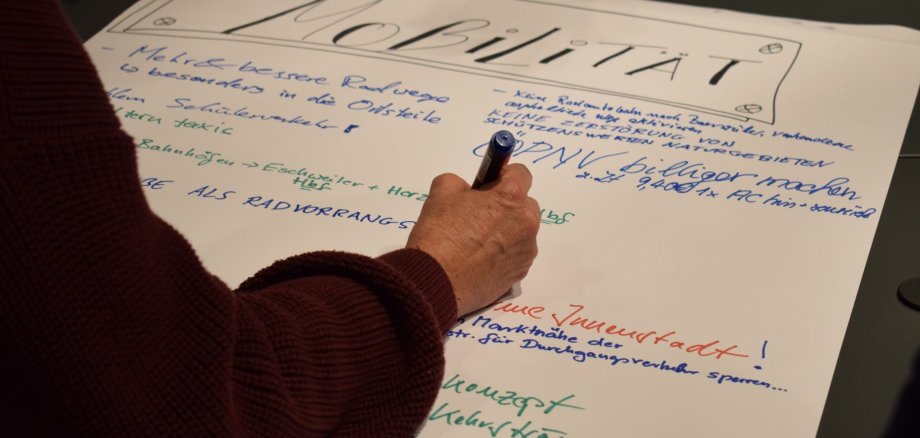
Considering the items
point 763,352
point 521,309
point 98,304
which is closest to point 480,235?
point 521,309

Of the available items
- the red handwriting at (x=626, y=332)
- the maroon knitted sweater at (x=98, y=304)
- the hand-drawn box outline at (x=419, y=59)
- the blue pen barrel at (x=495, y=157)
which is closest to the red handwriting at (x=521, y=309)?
the red handwriting at (x=626, y=332)

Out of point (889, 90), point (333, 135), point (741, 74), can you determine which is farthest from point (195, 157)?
point (889, 90)

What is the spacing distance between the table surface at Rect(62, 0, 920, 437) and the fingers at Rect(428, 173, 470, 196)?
36 cm

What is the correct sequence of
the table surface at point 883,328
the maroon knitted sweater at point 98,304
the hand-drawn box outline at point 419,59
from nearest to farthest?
1. the maroon knitted sweater at point 98,304
2. the table surface at point 883,328
3. the hand-drawn box outline at point 419,59

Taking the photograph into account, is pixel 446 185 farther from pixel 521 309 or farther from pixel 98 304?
pixel 98 304

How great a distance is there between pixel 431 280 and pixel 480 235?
9 centimetres

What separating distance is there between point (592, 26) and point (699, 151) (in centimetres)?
30

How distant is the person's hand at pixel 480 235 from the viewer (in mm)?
799

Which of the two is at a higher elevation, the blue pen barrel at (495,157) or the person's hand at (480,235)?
the blue pen barrel at (495,157)

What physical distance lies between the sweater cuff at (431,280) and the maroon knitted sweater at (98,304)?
128 mm

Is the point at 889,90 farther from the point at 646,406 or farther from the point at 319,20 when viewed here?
the point at 319,20

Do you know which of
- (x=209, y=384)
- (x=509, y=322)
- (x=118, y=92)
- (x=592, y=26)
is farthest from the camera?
(x=592, y=26)

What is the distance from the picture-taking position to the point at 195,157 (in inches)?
39.5

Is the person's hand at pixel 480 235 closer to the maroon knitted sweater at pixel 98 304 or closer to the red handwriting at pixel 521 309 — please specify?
the red handwriting at pixel 521 309
